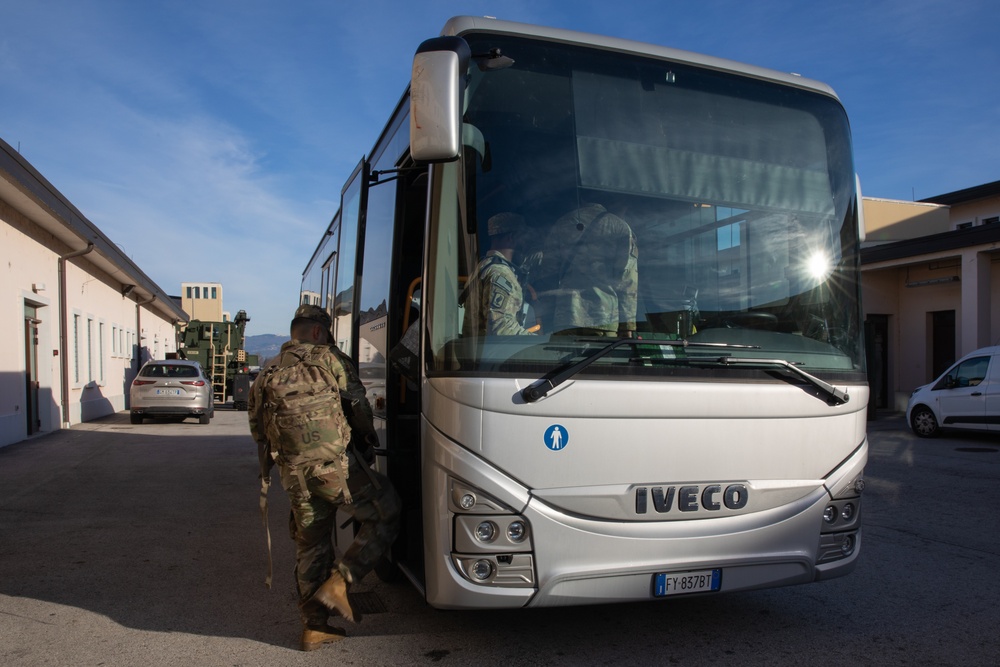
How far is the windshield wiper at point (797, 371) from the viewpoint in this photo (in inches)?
155

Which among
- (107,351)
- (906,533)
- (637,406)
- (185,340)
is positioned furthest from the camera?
(185,340)

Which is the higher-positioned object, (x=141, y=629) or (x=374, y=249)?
(x=374, y=249)

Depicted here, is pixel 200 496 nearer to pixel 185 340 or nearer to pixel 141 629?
pixel 141 629

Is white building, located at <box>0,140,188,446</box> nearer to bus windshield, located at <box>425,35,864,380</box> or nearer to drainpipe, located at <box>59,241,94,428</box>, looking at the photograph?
drainpipe, located at <box>59,241,94,428</box>

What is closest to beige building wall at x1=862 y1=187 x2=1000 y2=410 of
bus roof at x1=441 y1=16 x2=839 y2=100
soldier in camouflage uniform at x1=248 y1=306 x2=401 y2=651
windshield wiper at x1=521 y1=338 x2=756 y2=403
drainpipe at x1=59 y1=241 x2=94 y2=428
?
bus roof at x1=441 y1=16 x2=839 y2=100

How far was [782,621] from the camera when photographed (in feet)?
15.7

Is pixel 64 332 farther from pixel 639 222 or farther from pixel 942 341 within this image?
pixel 942 341

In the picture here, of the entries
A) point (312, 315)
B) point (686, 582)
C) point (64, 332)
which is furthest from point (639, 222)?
point (64, 332)

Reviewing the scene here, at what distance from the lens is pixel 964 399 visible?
49.4 feet

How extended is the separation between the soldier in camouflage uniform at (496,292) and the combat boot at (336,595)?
1.54 meters

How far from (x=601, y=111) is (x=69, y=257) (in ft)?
64.8

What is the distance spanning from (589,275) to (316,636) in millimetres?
2413

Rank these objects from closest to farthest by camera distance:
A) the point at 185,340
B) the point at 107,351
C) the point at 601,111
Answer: the point at 601,111, the point at 107,351, the point at 185,340

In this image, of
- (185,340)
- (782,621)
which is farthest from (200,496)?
(185,340)
